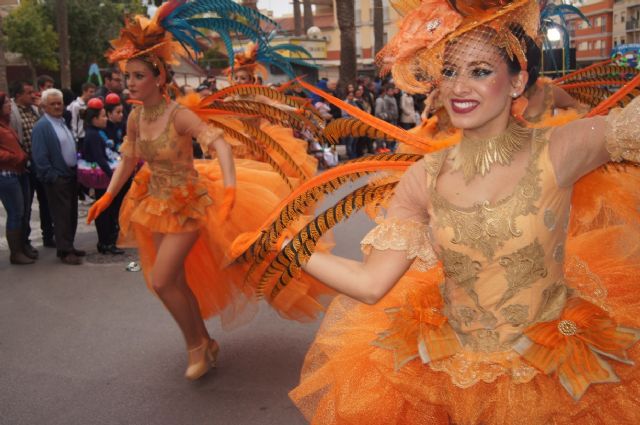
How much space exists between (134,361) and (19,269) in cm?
337

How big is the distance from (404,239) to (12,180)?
6560mm

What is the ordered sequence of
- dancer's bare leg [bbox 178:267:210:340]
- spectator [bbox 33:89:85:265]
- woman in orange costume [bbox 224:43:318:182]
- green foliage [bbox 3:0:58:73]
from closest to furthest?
dancer's bare leg [bbox 178:267:210:340], woman in orange costume [bbox 224:43:318:182], spectator [bbox 33:89:85:265], green foliage [bbox 3:0:58:73]

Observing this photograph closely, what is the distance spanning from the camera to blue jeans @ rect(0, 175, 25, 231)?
7.64 meters

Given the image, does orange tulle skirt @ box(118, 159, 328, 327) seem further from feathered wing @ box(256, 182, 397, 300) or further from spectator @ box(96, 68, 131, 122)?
spectator @ box(96, 68, 131, 122)

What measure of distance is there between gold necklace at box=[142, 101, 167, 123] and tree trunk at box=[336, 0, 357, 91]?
504 inches

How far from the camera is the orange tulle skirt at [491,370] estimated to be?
2.02 metres

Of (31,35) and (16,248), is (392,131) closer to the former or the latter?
(16,248)

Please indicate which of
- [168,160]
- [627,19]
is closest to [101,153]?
[168,160]

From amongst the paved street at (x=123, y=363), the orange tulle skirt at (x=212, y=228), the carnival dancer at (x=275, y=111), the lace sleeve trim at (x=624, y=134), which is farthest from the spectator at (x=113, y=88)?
the lace sleeve trim at (x=624, y=134)

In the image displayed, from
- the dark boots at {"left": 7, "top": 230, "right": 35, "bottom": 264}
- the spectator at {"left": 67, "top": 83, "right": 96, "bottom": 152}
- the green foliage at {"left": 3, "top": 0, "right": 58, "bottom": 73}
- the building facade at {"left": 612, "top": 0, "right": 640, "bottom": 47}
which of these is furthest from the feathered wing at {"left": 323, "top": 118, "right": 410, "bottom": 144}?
the building facade at {"left": 612, "top": 0, "right": 640, "bottom": 47}

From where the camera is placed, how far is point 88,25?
4212cm

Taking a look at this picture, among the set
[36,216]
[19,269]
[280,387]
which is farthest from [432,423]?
[36,216]

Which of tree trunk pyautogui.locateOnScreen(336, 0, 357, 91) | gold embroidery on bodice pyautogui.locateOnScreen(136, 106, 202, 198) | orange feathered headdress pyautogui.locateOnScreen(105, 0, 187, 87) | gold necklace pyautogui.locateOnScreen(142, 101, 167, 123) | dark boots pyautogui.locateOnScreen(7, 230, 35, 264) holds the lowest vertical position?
dark boots pyautogui.locateOnScreen(7, 230, 35, 264)

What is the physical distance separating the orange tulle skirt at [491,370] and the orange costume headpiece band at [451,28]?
544 millimetres
